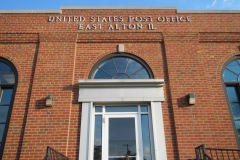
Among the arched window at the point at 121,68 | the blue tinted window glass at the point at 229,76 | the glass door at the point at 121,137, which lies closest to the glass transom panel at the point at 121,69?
the arched window at the point at 121,68

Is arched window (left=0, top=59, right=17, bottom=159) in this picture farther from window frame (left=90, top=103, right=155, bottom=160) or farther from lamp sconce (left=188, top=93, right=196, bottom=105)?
lamp sconce (left=188, top=93, right=196, bottom=105)

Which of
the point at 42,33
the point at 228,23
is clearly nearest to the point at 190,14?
the point at 228,23

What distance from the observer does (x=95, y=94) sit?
257 inches

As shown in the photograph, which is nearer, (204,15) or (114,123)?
(114,123)

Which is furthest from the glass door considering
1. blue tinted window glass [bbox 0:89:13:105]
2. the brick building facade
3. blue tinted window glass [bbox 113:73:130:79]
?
blue tinted window glass [bbox 0:89:13:105]

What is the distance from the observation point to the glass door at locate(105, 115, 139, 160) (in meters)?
5.92

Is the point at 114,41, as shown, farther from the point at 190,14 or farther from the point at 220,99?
the point at 220,99

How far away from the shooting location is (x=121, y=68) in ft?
23.5

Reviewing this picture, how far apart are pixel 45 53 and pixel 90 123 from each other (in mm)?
2508

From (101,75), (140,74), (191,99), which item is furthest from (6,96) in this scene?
(191,99)

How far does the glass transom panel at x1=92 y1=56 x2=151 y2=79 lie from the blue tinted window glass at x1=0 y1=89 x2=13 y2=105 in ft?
7.70

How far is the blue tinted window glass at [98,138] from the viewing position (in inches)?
233

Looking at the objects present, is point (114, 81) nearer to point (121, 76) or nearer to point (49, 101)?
point (121, 76)

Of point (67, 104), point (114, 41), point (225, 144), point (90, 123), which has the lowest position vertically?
point (225, 144)
